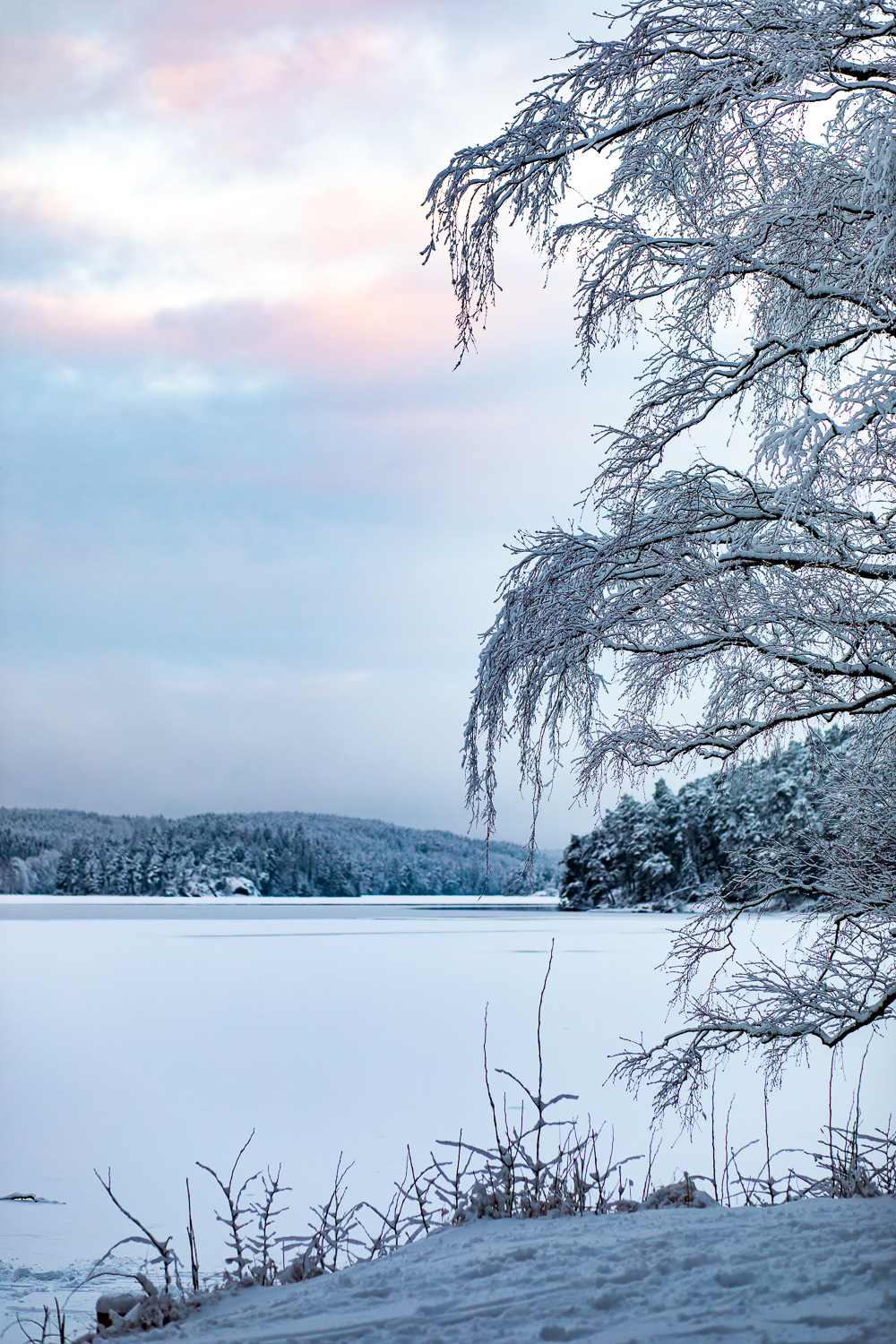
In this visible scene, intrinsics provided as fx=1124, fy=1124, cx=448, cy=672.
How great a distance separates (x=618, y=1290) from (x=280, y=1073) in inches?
679

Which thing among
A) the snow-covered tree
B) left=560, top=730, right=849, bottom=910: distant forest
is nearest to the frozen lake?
the snow-covered tree

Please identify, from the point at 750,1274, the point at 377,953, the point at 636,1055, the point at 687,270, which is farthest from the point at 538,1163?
the point at 377,953

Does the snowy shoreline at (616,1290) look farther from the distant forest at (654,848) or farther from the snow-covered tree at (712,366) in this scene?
the distant forest at (654,848)

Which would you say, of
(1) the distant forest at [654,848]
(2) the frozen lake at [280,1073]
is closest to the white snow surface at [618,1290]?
(2) the frozen lake at [280,1073]

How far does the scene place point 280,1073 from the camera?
19328 millimetres

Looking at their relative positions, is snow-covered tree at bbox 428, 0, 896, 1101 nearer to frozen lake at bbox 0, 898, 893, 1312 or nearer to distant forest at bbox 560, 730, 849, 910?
frozen lake at bbox 0, 898, 893, 1312

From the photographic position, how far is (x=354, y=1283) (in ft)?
12.2

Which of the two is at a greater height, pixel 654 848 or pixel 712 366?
pixel 712 366

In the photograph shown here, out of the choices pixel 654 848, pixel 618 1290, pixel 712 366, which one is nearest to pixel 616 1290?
pixel 618 1290

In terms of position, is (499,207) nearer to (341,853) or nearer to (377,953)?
(377,953)

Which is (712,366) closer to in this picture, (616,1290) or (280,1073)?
(616,1290)

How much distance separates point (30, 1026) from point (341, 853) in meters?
128


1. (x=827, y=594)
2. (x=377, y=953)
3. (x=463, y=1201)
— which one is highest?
(x=827, y=594)

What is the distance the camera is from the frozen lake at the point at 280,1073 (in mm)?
12391
